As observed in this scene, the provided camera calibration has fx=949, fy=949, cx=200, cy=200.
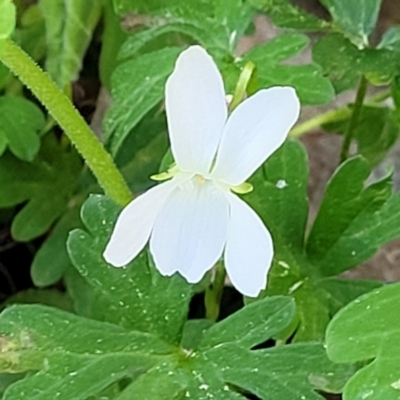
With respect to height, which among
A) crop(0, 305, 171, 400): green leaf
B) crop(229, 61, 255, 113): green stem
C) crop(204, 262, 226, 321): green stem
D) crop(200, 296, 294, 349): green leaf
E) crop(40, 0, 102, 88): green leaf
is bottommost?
crop(204, 262, 226, 321): green stem

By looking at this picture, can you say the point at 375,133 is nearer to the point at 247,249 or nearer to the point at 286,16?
the point at 286,16

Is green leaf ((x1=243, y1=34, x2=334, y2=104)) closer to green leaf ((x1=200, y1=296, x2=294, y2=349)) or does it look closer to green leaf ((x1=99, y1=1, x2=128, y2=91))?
green leaf ((x1=200, y1=296, x2=294, y2=349))

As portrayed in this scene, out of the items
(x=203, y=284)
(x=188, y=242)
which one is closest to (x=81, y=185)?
(x=203, y=284)

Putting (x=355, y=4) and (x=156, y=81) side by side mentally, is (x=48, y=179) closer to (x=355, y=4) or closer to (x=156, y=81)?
(x=156, y=81)

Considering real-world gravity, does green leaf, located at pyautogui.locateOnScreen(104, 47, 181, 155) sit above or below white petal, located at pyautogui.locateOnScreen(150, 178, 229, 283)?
above

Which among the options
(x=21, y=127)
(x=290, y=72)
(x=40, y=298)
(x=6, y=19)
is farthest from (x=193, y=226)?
(x=40, y=298)

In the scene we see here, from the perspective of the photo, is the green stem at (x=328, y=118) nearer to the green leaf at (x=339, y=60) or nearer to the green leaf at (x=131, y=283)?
the green leaf at (x=339, y=60)

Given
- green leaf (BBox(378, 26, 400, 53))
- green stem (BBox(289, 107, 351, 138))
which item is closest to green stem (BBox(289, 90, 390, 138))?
green stem (BBox(289, 107, 351, 138))
